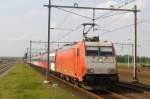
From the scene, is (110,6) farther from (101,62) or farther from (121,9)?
(101,62)

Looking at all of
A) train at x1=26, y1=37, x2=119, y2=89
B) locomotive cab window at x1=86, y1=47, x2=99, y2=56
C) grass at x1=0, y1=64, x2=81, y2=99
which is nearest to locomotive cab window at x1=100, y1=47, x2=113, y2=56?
train at x1=26, y1=37, x2=119, y2=89

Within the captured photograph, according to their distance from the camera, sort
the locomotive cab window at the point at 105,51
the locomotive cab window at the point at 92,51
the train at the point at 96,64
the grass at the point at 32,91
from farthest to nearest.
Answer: the locomotive cab window at the point at 105,51 → the locomotive cab window at the point at 92,51 → the train at the point at 96,64 → the grass at the point at 32,91

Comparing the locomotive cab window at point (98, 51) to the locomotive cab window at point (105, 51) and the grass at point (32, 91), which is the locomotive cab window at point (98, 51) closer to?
the locomotive cab window at point (105, 51)

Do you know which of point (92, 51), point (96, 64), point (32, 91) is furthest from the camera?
point (92, 51)

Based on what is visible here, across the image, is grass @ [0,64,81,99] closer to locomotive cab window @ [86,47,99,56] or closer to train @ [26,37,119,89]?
train @ [26,37,119,89]

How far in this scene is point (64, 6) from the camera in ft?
119

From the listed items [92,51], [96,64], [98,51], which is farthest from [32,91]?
[98,51]

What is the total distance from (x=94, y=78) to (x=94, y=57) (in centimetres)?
151

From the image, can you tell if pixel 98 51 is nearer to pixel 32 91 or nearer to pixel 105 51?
pixel 105 51

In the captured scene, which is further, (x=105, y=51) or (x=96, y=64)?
(x=105, y=51)

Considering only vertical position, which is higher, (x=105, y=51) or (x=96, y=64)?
(x=105, y=51)

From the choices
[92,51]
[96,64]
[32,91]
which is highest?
[92,51]

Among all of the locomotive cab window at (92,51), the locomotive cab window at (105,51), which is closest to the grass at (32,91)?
the locomotive cab window at (92,51)

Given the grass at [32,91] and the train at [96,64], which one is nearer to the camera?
the grass at [32,91]
